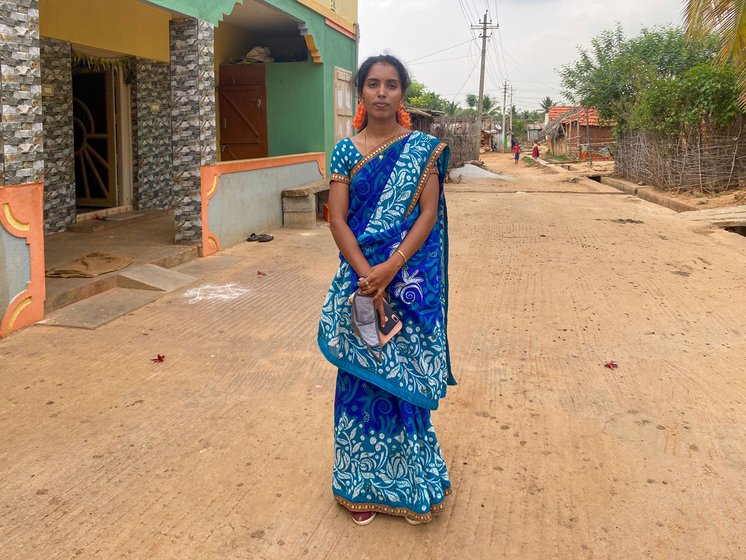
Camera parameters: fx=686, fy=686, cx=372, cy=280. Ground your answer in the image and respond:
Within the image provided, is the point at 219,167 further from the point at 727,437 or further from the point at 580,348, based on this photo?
the point at 727,437

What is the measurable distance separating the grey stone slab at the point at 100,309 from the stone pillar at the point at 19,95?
3.42 feet

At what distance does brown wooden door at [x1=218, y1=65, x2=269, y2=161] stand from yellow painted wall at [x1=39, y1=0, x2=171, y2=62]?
1554 mm

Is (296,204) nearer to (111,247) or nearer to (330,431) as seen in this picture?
(111,247)

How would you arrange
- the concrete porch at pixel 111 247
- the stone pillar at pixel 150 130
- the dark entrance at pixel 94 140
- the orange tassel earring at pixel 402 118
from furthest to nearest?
the stone pillar at pixel 150 130 → the dark entrance at pixel 94 140 → the concrete porch at pixel 111 247 → the orange tassel earring at pixel 402 118

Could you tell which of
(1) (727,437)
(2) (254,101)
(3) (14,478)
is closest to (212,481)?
(3) (14,478)

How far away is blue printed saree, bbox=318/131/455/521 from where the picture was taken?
2379mm

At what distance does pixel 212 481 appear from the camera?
2.88 meters

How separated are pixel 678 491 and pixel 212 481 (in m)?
1.93

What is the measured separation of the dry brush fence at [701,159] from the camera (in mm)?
14734

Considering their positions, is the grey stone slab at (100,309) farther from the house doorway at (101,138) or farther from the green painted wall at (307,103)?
the green painted wall at (307,103)

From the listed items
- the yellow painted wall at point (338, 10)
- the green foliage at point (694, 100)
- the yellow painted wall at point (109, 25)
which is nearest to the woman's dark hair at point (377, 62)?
the yellow painted wall at point (109, 25)

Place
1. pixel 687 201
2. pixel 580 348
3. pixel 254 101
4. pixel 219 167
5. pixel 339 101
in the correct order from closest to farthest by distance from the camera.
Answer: pixel 580 348, pixel 219 167, pixel 254 101, pixel 339 101, pixel 687 201

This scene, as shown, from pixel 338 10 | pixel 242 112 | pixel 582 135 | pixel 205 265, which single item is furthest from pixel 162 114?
pixel 582 135

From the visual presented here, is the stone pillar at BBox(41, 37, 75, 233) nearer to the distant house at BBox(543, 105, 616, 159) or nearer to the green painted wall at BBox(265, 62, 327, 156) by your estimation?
the green painted wall at BBox(265, 62, 327, 156)
